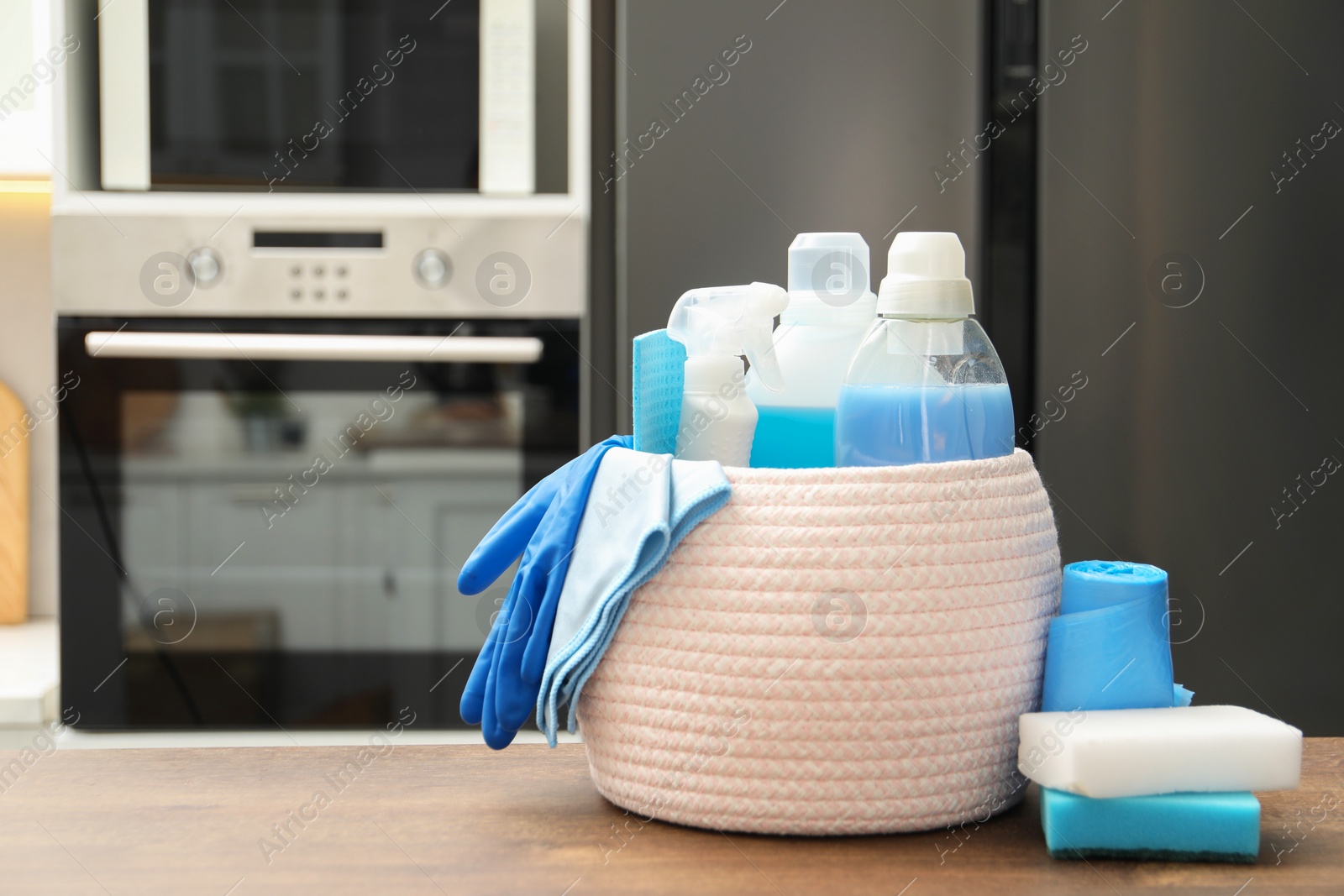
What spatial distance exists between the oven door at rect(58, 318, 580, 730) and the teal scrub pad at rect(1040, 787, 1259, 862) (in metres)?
0.91

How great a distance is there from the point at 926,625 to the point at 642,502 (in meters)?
0.12

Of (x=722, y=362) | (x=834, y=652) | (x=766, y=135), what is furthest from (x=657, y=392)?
(x=766, y=135)

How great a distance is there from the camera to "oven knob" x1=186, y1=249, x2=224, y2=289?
127cm

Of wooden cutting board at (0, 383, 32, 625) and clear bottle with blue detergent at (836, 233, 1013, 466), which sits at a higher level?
clear bottle with blue detergent at (836, 233, 1013, 466)

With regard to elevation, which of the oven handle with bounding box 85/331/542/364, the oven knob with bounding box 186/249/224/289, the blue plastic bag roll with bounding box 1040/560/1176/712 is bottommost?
the blue plastic bag roll with bounding box 1040/560/1176/712

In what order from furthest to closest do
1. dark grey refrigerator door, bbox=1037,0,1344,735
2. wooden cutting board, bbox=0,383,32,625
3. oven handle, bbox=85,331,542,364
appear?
1. wooden cutting board, bbox=0,383,32,625
2. oven handle, bbox=85,331,542,364
3. dark grey refrigerator door, bbox=1037,0,1344,735

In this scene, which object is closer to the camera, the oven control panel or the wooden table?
the wooden table

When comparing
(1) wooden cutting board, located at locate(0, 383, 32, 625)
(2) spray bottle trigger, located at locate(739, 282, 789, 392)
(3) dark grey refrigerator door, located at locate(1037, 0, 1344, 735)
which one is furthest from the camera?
(1) wooden cutting board, located at locate(0, 383, 32, 625)

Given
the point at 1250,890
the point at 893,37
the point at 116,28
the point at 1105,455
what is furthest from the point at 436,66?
the point at 1250,890

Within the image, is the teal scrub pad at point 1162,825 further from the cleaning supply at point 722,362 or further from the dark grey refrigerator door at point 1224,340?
the dark grey refrigerator door at point 1224,340

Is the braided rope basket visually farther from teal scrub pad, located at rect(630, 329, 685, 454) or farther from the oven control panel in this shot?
the oven control panel

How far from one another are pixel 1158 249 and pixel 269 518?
1.01m

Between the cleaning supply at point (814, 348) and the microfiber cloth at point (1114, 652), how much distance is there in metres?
0.12

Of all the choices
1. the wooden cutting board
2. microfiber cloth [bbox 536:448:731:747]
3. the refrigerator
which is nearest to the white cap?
microfiber cloth [bbox 536:448:731:747]
